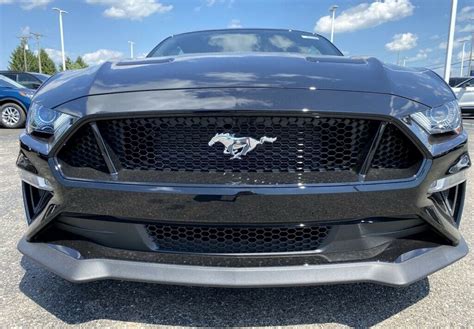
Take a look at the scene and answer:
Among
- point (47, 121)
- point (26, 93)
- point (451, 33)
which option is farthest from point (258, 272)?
point (451, 33)

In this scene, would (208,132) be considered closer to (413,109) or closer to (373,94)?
(373,94)

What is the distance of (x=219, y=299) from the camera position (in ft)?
6.64

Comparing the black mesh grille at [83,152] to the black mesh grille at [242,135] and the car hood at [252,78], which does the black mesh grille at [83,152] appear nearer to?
the black mesh grille at [242,135]

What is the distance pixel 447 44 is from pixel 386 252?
54.7 ft

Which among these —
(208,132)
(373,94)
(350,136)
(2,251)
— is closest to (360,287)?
(350,136)

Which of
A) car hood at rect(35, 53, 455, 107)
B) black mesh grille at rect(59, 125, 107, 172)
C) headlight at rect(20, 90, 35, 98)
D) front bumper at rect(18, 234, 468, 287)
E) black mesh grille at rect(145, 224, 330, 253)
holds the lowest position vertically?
front bumper at rect(18, 234, 468, 287)

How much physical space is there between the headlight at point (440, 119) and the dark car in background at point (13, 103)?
978cm

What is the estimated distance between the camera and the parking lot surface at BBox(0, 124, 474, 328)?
1.85 metres

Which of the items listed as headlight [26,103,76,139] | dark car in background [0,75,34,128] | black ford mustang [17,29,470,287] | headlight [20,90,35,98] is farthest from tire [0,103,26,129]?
black ford mustang [17,29,470,287]

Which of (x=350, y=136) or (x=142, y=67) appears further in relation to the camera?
(x=142, y=67)

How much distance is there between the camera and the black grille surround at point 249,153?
1630 millimetres

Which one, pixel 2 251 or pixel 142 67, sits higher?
pixel 142 67

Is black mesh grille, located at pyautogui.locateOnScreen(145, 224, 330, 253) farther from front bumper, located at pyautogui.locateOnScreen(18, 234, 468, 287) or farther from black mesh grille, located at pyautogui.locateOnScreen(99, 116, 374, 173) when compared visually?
black mesh grille, located at pyautogui.locateOnScreen(99, 116, 374, 173)

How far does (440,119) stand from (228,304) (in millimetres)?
1282
